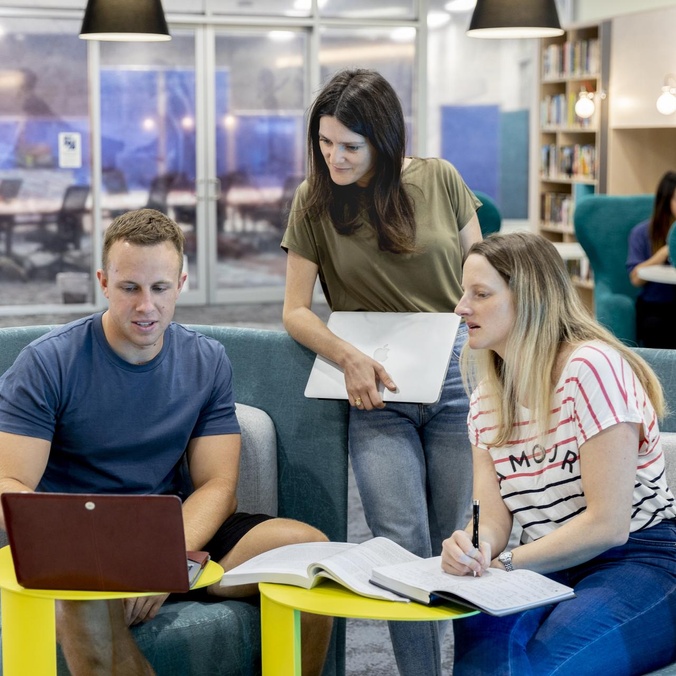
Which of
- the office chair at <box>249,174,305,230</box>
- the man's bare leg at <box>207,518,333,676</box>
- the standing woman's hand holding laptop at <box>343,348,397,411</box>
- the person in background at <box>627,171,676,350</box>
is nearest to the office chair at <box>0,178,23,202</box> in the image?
the office chair at <box>249,174,305,230</box>

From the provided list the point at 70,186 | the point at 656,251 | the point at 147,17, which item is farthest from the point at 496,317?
the point at 70,186

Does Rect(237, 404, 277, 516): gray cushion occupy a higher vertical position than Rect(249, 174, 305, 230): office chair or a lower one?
lower

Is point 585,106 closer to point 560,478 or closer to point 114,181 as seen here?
point 114,181

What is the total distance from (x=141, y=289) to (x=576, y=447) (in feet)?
3.23

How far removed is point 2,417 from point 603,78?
7.58 meters

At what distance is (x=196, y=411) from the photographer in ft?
8.05

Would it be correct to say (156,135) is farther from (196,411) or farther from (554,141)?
(196,411)

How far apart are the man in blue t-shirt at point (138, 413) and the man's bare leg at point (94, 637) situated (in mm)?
211

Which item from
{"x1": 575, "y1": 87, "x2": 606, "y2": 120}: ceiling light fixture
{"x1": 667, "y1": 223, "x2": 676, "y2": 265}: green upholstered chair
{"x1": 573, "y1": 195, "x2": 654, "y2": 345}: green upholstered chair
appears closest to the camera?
{"x1": 667, "y1": 223, "x2": 676, "y2": 265}: green upholstered chair

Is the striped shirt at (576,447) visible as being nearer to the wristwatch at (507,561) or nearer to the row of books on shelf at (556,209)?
the wristwatch at (507,561)

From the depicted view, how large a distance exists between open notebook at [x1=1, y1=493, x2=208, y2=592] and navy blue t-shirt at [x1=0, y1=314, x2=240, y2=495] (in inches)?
21.4

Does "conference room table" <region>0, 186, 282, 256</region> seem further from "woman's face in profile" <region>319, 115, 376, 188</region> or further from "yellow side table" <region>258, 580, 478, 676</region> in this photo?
"yellow side table" <region>258, 580, 478, 676</region>

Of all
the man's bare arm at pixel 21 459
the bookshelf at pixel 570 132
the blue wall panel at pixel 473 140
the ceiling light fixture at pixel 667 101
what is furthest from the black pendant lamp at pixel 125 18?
the blue wall panel at pixel 473 140

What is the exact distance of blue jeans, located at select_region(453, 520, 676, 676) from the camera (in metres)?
1.83
